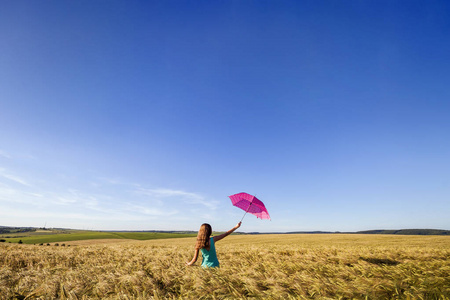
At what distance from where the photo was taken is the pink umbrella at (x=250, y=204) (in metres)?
7.24

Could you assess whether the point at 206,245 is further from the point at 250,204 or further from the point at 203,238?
the point at 250,204

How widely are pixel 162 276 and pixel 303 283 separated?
2274 millimetres

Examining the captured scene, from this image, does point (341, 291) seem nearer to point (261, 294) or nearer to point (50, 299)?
point (261, 294)

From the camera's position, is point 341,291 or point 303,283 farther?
point 303,283

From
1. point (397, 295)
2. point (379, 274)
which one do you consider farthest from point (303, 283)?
point (379, 274)

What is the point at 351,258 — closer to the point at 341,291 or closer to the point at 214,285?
the point at 341,291

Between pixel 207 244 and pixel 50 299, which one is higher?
pixel 207 244

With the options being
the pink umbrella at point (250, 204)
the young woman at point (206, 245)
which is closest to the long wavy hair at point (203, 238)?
the young woman at point (206, 245)

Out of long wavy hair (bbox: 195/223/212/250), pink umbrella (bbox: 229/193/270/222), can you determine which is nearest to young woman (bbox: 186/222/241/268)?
long wavy hair (bbox: 195/223/212/250)

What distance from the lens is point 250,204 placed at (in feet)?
23.6

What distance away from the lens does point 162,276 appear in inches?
157

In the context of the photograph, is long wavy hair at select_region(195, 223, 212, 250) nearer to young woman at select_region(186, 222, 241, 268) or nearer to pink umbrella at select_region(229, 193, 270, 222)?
young woman at select_region(186, 222, 241, 268)

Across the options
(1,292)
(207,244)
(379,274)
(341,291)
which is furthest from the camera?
(207,244)

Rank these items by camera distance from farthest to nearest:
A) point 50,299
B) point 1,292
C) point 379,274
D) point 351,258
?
point 351,258, point 379,274, point 1,292, point 50,299
